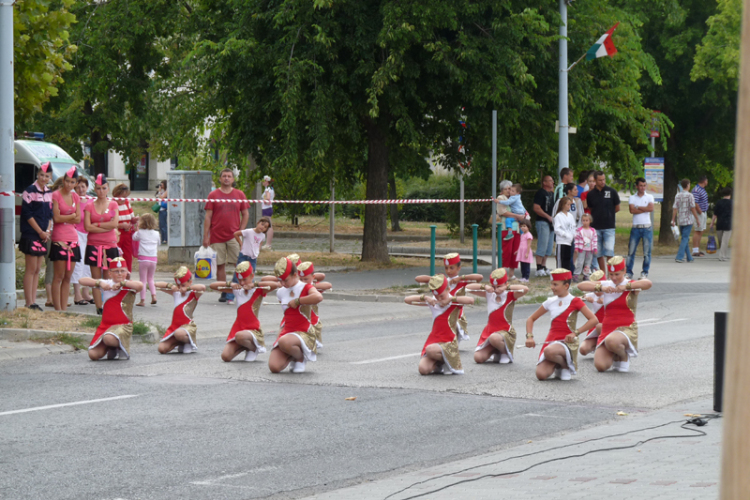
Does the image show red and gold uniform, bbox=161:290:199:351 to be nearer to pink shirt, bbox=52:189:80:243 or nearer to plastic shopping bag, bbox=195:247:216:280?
pink shirt, bbox=52:189:80:243

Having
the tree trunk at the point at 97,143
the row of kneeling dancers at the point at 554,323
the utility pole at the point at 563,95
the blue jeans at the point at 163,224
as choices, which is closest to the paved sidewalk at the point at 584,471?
the row of kneeling dancers at the point at 554,323

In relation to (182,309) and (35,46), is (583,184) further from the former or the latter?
(182,309)

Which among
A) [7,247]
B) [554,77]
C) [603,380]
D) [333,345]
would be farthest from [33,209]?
[554,77]

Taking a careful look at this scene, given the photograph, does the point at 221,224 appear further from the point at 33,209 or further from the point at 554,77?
the point at 554,77

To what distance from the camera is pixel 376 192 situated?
71.6ft

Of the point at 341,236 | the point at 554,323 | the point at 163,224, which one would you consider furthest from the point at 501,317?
the point at 341,236

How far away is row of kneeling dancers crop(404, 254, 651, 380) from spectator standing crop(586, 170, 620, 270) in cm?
869

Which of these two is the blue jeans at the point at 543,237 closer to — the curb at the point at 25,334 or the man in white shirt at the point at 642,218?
the man in white shirt at the point at 642,218

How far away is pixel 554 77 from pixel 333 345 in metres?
11.5

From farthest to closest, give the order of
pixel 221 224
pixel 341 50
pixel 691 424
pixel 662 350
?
pixel 341 50 → pixel 221 224 → pixel 662 350 → pixel 691 424

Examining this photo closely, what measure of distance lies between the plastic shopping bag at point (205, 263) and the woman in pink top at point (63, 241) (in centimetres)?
411

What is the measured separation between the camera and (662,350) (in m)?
11.2

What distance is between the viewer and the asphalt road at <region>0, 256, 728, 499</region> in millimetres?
5855

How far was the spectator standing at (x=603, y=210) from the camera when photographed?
1873 cm
